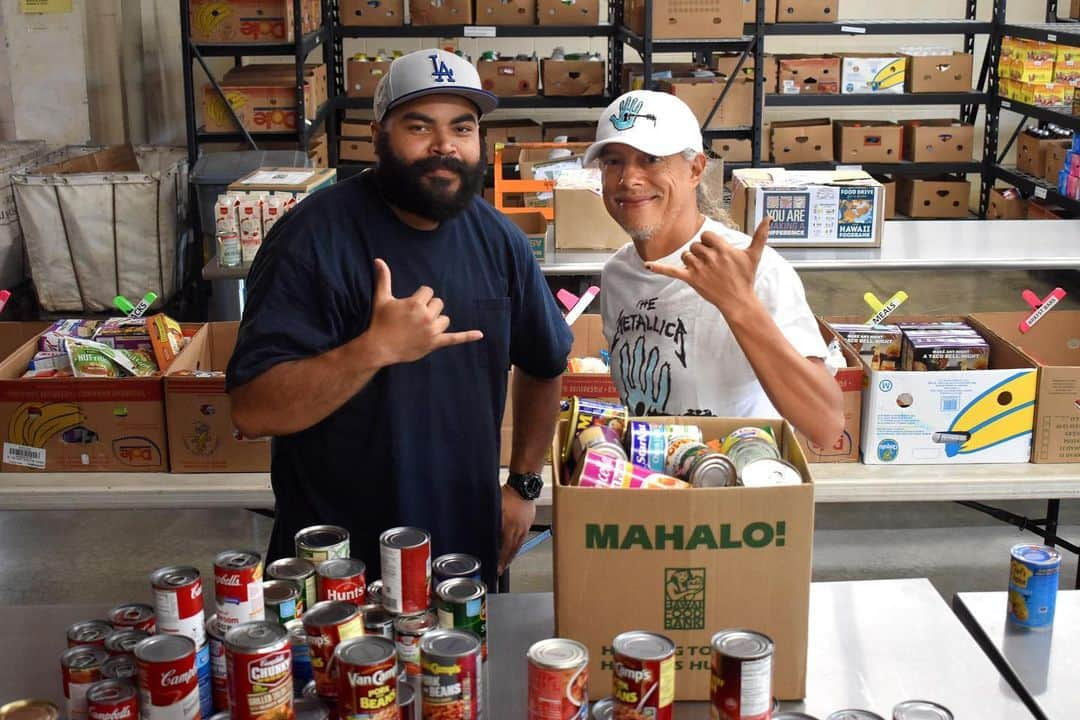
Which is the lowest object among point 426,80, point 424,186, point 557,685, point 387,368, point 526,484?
→ point 526,484

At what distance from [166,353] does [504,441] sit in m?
1.02

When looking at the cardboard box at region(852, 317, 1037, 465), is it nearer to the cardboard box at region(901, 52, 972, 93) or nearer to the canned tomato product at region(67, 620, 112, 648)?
the canned tomato product at region(67, 620, 112, 648)

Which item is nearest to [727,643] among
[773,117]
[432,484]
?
[432,484]

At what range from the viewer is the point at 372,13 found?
8.17 meters

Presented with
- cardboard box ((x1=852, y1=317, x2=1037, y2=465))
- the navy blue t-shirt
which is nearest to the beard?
the navy blue t-shirt

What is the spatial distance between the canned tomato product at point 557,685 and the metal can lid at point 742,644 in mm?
169

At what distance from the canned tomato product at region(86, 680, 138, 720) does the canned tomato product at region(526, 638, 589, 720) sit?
48 cm

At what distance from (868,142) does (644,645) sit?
800 centimetres

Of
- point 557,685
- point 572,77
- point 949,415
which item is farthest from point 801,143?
point 557,685

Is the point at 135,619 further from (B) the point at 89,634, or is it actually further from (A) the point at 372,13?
(A) the point at 372,13

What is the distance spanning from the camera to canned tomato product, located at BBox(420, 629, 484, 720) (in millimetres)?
1516

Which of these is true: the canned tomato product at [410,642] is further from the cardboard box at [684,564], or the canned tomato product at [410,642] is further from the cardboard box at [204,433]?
the cardboard box at [204,433]

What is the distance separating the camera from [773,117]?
10.0 metres

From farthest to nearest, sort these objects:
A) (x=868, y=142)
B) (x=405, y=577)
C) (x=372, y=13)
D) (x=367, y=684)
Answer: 1. (x=868, y=142)
2. (x=372, y=13)
3. (x=405, y=577)
4. (x=367, y=684)
